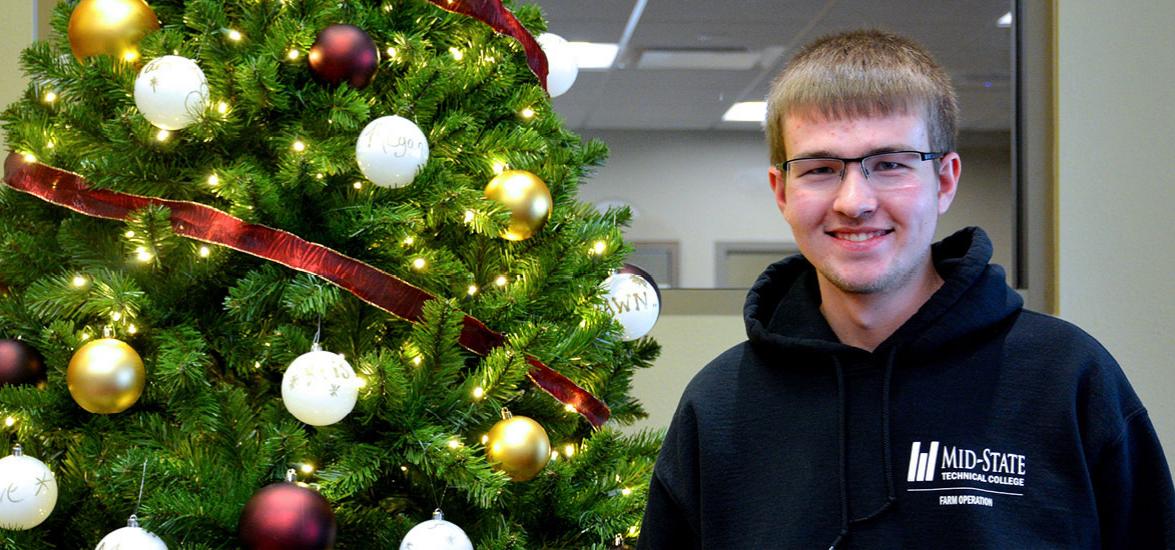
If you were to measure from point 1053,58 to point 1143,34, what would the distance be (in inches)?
7.6

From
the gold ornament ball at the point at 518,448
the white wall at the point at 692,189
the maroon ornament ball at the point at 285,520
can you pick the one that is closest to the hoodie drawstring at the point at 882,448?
the gold ornament ball at the point at 518,448

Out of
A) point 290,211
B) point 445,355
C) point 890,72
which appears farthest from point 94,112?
point 890,72

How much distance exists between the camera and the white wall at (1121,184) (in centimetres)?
236

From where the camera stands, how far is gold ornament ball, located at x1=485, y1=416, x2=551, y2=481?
124cm

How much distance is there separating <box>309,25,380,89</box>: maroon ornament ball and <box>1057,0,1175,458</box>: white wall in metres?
1.70

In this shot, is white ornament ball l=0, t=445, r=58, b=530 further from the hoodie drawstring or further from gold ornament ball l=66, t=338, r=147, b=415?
the hoodie drawstring

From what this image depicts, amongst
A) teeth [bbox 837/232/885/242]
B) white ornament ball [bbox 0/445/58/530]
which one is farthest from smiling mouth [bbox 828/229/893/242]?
white ornament ball [bbox 0/445/58/530]

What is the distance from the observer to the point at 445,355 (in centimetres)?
123

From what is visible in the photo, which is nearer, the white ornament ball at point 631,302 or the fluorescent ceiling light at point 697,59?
the white ornament ball at point 631,302

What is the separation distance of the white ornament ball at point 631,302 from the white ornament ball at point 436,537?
39 cm

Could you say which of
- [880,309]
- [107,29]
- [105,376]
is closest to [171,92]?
[107,29]

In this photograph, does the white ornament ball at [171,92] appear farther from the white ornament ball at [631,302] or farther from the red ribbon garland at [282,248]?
the white ornament ball at [631,302]

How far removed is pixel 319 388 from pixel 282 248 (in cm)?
18

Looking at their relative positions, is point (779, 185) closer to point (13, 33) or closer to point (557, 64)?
point (557, 64)
